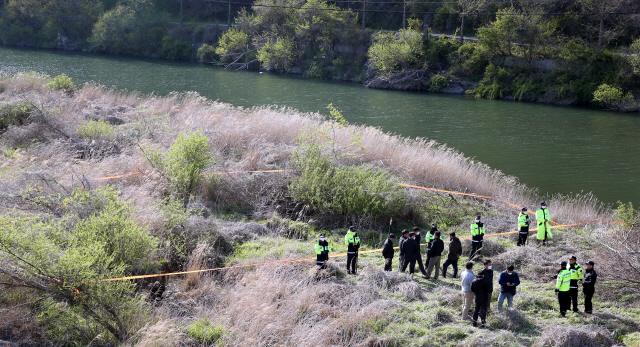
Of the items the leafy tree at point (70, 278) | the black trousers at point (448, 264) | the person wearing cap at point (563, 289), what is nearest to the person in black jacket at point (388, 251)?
the black trousers at point (448, 264)

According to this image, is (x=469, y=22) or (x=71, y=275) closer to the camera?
(x=71, y=275)

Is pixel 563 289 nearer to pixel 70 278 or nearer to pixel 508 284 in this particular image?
pixel 508 284

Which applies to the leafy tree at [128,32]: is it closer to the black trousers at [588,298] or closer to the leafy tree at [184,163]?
the leafy tree at [184,163]

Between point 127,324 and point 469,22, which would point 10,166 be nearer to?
point 127,324

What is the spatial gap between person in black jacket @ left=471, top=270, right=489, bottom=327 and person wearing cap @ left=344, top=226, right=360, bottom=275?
2632mm

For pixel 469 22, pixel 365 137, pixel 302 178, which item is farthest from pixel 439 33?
pixel 302 178

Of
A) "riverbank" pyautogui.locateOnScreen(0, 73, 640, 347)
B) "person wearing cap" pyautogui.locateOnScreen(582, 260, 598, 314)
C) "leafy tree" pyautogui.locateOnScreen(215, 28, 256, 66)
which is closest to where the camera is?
"riverbank" pyautogui.locateOnScreen(0, 73, 640, 347)

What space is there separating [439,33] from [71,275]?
59548 mm

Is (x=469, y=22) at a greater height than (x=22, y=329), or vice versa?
(x=469, y=22)

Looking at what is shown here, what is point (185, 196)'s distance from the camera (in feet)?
43.5

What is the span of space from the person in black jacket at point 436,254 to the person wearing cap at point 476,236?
125 centimetres

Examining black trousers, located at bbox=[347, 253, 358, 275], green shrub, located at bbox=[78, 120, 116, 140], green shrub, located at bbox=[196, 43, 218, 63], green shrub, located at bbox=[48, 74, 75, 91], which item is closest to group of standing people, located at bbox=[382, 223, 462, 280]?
black trousers, located at bbox=[347, 253, 358, 275]

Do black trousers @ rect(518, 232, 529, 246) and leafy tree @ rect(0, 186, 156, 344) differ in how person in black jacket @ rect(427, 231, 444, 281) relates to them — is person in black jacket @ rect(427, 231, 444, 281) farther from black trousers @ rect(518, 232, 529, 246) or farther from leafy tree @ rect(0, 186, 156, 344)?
leafy tree @ rect(0, 186, 156, 344)

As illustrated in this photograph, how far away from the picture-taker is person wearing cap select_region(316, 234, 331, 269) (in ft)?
32.4
